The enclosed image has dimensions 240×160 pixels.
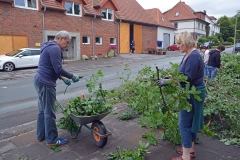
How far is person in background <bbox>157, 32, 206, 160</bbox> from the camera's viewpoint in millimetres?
2787

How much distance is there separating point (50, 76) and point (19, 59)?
1327 cm

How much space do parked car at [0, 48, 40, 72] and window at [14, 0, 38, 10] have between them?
177 inches

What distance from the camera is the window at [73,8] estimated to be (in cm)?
2131

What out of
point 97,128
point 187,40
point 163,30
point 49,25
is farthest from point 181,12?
point 97,128

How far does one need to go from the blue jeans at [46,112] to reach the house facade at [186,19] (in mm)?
50897

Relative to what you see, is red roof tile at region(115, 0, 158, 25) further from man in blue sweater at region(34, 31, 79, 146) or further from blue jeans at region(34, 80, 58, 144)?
blue jeans at region(34, 80, 58, 144)

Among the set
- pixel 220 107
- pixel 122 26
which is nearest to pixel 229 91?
pixel 220 107

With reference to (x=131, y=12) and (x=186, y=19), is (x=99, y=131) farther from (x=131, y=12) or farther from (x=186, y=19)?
(x=186, y=19)

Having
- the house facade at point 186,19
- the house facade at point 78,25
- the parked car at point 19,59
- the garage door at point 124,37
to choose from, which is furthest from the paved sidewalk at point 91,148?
the house facade at point 186,19

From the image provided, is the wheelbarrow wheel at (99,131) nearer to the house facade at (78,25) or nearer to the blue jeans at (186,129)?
the blue jeans at (186,129)

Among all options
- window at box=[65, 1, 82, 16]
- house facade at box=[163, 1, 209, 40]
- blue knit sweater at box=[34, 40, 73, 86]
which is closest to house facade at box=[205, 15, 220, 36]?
house facade at box=[163, 1, 209, 40]

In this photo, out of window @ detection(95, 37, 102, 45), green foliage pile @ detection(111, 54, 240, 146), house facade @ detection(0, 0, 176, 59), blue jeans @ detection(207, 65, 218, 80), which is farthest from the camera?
window @ detection(95, 37, 102, 45)

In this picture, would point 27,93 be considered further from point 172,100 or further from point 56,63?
point 172,100

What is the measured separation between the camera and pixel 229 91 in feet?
17.8
